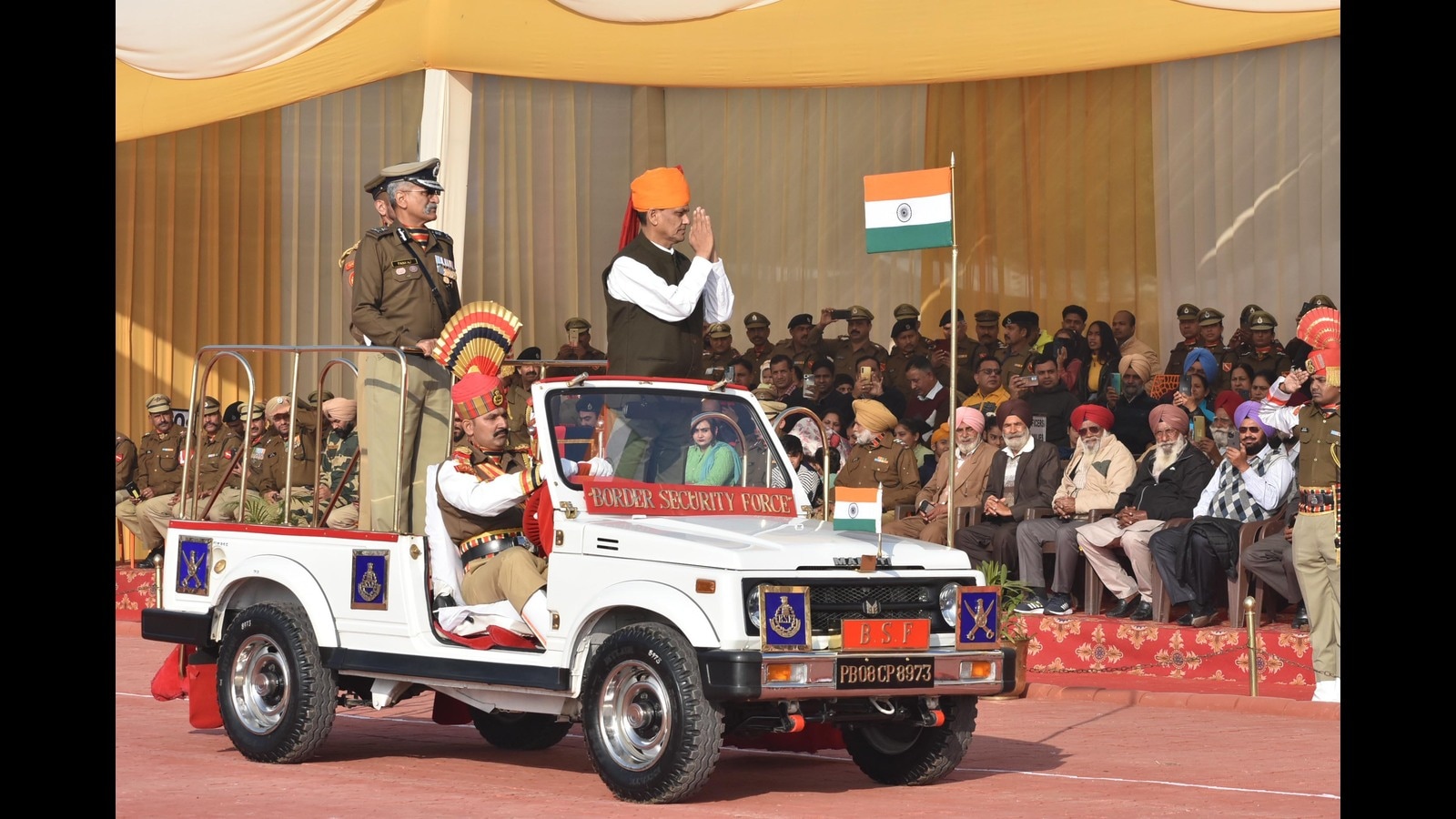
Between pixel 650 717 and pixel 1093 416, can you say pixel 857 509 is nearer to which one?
pixel 650 717

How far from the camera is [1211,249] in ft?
62.2

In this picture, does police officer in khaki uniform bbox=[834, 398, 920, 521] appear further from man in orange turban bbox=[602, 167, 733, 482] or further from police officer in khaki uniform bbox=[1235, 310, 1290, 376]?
man in orange turban bbox=[602, 167, 733, 482]

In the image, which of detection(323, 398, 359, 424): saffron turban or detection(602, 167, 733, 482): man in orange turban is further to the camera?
detection(323, 398, 359, 424): saffron turban

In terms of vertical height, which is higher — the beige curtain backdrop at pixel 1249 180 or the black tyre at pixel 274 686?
the beige curtain backdrop at pixel 1249 180

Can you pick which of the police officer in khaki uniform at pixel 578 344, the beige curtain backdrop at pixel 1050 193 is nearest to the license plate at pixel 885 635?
the beige curtain backdrop at pixel 1050 193

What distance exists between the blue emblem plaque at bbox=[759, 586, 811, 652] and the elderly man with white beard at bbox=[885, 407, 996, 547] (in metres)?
6.91

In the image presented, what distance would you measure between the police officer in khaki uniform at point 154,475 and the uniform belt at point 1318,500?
39.8 feet

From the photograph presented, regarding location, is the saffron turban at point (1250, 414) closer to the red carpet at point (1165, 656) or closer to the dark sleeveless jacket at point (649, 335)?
the red carpet at point (1165, 656)

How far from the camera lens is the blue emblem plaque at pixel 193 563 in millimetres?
9984

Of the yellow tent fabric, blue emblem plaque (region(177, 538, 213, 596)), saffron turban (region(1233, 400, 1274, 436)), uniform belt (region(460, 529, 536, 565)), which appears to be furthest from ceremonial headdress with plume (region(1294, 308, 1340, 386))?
blue emblem plaque (region(177, 538, 213, 596))

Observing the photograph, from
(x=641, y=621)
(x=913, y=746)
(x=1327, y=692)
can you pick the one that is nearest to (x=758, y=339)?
(x=1327, y=692)

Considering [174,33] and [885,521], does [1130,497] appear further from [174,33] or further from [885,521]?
[174,33]

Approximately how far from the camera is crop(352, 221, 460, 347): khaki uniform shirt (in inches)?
414

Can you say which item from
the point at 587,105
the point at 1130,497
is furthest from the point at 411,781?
the point at 587,105
